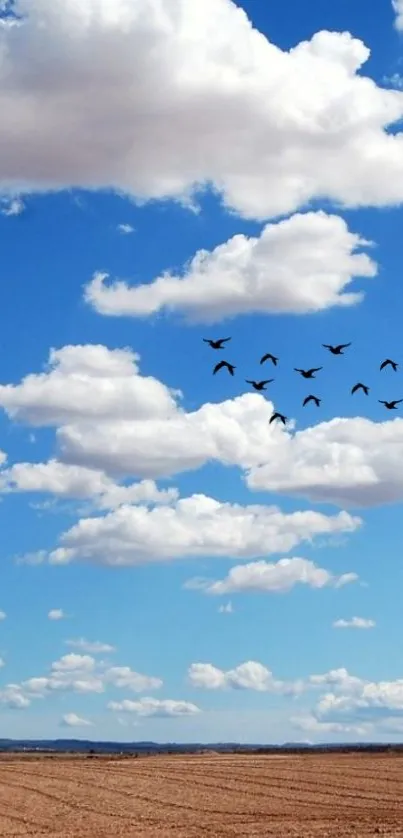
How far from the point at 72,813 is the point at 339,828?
15.0 m

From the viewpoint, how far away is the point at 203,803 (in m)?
65.5

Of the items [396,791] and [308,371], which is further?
[396,791]

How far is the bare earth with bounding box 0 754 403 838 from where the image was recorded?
53.0 meters

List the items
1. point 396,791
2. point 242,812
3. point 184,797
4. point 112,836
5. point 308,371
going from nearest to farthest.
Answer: point 112,836
point 242,812
point 308,371
point 184,797
point 396,791

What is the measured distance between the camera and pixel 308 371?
214 feet

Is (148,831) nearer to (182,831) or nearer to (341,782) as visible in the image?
(182,831)

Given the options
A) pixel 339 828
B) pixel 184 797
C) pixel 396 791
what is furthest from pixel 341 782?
pixel 339 828

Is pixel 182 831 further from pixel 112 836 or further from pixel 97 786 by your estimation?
pixel 97 786

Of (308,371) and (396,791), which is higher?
(308,371)

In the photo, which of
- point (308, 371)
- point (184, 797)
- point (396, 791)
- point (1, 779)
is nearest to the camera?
point (308, 371)

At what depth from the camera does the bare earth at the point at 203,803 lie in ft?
174

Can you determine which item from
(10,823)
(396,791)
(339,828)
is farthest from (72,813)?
→ (396,791)

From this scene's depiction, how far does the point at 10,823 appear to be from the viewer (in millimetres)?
56531

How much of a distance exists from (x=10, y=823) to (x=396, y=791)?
2755cm
